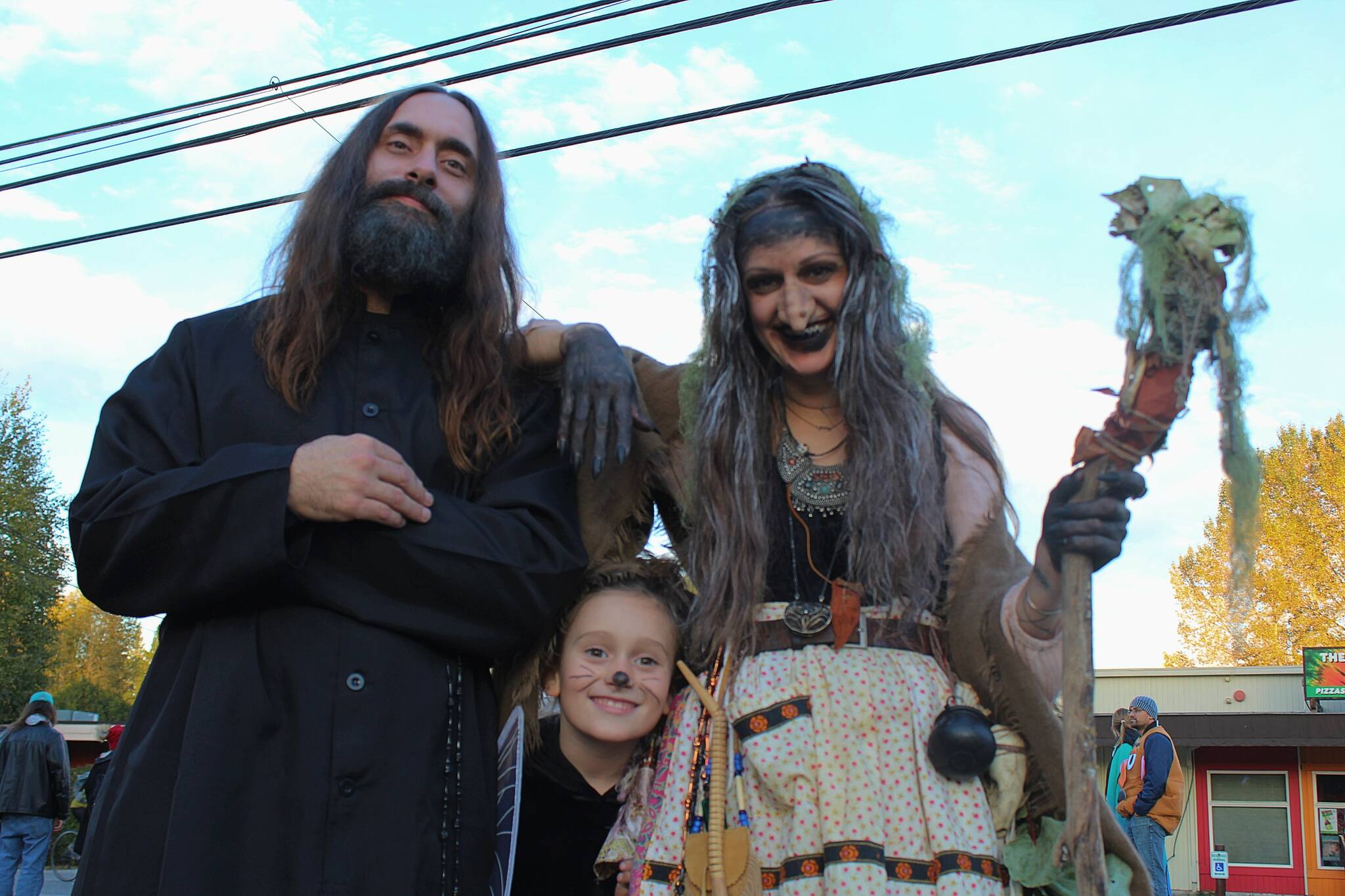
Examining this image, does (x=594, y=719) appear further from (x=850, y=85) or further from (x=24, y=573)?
(x=24, y=573)

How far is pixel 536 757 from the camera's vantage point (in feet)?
8.99

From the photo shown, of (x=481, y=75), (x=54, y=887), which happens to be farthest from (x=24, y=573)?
(x=481, y=75)

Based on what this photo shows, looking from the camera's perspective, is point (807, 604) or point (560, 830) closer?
point (807, 604)

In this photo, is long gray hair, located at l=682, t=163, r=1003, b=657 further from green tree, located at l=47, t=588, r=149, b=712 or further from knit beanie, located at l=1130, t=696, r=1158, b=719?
green tree, located at l=47, t=588, r=149, b=712

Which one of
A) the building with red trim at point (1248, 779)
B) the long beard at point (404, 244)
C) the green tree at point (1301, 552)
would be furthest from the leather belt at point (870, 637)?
the building with red trim at point (1248, 779)

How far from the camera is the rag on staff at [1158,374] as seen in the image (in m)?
1.84

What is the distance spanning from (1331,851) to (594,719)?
60.1 ft

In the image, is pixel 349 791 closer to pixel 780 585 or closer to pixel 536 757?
pixel 536 757

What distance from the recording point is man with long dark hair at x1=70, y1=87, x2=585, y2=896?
211 centimetres

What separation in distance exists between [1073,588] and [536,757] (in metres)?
1.37

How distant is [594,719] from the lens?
2.59 meters

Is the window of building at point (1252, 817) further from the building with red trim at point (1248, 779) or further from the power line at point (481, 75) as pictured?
the power line at point (481, 75)

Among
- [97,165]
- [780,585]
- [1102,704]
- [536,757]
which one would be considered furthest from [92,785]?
[1102,704]

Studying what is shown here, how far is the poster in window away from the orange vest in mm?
11004
